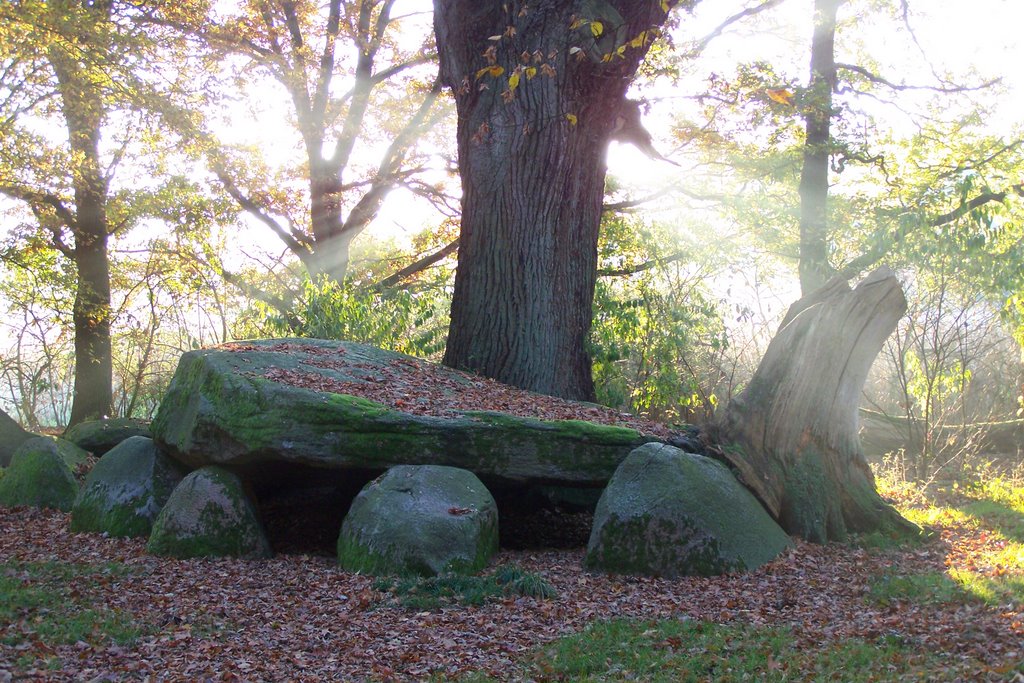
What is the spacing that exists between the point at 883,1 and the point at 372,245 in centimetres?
1485

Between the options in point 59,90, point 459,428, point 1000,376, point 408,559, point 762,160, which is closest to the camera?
point 408,559

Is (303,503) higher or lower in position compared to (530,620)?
higher

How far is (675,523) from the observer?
7781 millimetres

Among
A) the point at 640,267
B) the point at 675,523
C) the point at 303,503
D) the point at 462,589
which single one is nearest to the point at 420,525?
the point at 462,589

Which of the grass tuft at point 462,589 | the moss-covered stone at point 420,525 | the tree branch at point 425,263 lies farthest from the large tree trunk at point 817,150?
the grass tuft at point 462,589

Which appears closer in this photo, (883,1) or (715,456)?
(715,456)

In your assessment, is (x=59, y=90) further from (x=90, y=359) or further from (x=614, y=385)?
(x=614, y=385)

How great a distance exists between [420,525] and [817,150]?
11758mm

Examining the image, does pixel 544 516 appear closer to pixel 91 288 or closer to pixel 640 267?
pixel 640 267

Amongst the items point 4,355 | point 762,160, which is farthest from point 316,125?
point 762,160

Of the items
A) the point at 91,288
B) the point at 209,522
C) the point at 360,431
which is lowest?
the point at 209,522

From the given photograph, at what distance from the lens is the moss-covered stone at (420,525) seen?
761cm

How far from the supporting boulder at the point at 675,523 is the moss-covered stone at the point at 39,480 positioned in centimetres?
671

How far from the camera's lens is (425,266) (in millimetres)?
23016
